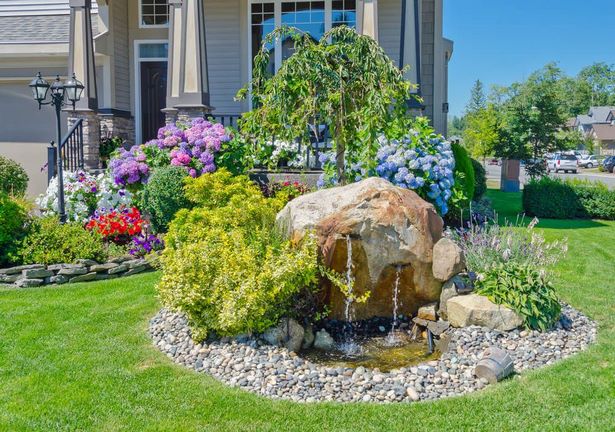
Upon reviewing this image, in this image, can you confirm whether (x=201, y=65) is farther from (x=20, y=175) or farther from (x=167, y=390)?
(x=167, y=390)

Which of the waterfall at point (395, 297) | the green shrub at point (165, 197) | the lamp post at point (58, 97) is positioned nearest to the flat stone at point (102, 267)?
the green shrub at point (165, 197)

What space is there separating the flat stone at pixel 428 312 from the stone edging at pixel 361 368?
0.30 metres

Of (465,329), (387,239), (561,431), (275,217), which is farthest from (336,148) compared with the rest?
(561,431)

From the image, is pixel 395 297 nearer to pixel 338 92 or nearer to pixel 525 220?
pixel 338 92

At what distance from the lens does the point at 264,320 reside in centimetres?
505

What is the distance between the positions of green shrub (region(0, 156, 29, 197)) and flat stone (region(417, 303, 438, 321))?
919 cm

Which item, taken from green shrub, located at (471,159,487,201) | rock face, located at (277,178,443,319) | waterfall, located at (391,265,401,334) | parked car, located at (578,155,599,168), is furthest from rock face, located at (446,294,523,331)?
parked car, located at (578,155,599,168)

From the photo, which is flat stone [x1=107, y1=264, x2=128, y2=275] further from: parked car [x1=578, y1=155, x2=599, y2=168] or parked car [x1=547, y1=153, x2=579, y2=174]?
parked car [x1=578, y1=155, x2=599, y2=168]

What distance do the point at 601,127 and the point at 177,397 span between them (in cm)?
7433

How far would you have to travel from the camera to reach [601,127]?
6800 centimetres

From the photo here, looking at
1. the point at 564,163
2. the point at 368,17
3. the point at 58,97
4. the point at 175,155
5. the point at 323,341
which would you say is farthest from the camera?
the point at 564,163

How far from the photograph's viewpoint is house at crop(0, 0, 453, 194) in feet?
37.9

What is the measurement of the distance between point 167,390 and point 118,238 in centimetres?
462

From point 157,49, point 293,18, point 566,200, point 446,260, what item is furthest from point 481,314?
point 157,49
